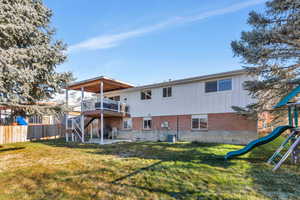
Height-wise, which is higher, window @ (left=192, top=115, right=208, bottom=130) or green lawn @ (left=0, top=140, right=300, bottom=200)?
window @ (left=192, top=115, right=208, bottom=130)

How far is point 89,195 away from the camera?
4297mm

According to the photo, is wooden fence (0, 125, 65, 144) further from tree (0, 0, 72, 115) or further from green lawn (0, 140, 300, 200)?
green lawn (0, 140, 300, 200)

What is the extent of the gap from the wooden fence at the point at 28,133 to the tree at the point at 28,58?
6.26 meters

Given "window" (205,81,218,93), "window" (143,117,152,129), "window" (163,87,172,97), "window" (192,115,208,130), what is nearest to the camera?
"window" (205,81,218,93)

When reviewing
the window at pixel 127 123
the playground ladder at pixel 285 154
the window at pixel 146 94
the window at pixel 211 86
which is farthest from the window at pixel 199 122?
the window at pixel 127 123

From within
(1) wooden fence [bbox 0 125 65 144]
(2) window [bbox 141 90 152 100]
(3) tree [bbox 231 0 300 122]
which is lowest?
(1) wooden fence [bbox 0 125 65 144]

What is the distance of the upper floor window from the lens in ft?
39.6

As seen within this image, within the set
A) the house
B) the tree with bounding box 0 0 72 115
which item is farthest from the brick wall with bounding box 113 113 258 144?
the tree with bounding box 0 0 72 115

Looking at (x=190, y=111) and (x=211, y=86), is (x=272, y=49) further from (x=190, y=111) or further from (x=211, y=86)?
(x=190, y=111)

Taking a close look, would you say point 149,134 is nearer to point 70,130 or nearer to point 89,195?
point 70,130

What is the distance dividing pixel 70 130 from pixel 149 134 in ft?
23.3

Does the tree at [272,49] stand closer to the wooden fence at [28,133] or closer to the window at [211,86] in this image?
the window at [211,86]

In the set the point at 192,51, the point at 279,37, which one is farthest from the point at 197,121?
the point at 279,37

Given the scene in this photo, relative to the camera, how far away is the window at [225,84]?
39.4 ft
